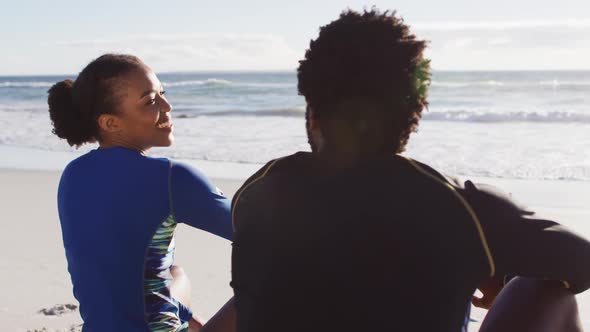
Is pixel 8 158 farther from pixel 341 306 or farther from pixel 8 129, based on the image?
pixel 341 306

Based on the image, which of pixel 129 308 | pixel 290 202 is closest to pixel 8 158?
pixel 129 308

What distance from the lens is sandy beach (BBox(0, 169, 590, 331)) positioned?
382 centimetres

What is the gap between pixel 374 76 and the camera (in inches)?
55.0

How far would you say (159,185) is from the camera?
6.42 ft

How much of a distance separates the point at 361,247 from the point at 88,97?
1.14 metres

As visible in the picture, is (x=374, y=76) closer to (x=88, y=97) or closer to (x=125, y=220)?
(x=125, y=220)

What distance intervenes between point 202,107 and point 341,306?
939 inches

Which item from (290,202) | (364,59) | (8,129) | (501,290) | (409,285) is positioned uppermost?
(364,59)

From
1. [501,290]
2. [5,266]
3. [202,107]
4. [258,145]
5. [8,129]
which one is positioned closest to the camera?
[501,290]

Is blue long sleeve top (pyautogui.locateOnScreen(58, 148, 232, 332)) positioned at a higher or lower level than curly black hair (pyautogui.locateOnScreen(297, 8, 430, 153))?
lower

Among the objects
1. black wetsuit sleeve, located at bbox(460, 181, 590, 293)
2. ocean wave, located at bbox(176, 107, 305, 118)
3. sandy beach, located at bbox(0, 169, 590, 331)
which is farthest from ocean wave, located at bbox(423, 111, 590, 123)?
black wetsuit sleeve, located at bbox(460, 181, 590, 293)

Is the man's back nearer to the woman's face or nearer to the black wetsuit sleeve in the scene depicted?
the black wetsuit sleeve

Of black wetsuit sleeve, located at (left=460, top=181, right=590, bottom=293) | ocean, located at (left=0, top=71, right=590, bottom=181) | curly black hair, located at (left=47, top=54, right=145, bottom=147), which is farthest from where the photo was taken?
ocean, located at (left=0, top=71, right=590, bottom=181)

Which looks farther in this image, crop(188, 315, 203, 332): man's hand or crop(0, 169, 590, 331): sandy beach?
crop(0, 169, 590, 331): sandy beach
